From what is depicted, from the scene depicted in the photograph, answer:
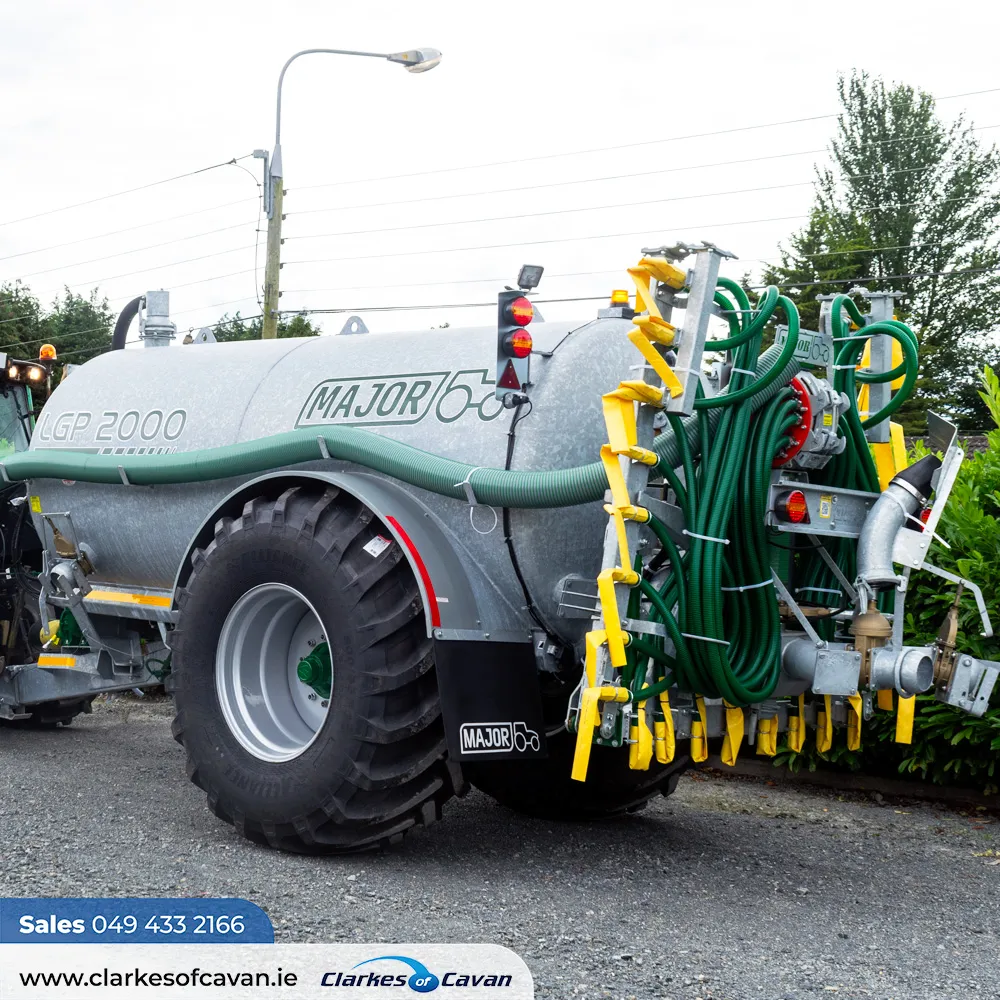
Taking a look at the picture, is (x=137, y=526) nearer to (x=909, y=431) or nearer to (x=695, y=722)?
(x=695, y=722)

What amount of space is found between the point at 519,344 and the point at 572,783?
202cm

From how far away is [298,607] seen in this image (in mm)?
5227

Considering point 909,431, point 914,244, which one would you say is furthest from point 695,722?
point 914,244

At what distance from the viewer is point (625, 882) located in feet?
15.7

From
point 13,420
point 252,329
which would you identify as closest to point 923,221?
point 252,329

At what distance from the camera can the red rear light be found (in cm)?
448

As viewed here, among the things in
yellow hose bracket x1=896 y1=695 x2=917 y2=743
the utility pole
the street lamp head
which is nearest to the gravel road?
yellow hose bracket x1=896 y1=695 x2=917 y2=743

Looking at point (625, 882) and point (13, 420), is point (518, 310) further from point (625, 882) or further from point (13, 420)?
point (13, 420)

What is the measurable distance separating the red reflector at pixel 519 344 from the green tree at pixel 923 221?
3113cm

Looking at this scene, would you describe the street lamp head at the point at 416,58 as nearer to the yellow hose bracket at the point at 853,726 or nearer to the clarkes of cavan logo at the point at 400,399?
the clarkes of cavan logo at the point at 400,399

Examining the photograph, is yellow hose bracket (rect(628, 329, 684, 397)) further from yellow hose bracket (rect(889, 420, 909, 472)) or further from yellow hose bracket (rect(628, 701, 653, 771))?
yellow hose bracket (rect(889, 420, 909, 472))

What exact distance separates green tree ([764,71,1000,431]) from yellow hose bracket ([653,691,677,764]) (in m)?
31.5

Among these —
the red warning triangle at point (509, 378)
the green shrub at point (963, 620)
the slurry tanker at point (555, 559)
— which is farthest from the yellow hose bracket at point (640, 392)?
the green shrub at point (963, 620)

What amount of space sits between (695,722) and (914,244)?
40.7 m
